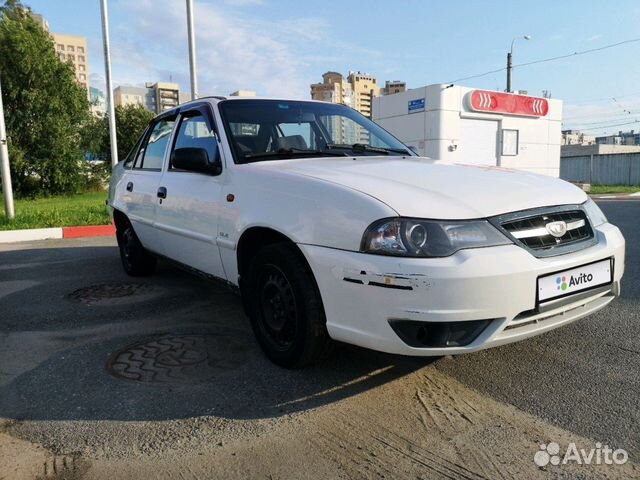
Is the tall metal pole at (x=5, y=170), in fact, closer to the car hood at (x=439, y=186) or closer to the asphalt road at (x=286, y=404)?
the asphalt road at (x=286, y=404)

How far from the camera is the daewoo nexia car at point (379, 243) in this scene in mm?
2287

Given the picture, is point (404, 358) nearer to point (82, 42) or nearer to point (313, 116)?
point (313, 116)

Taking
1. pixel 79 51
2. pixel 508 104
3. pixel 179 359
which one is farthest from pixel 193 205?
pixel 79 51

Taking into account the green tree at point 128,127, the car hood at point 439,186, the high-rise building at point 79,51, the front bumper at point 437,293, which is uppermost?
the high-rise building at point 79,51

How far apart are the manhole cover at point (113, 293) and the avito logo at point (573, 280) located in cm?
355

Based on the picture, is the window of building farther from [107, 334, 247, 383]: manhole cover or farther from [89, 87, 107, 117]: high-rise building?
[107, 334, 247, 383]: manhole cover

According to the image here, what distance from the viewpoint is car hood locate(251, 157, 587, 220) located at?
7.86 ft

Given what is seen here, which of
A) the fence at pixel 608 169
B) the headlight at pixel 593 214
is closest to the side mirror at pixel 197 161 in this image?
the headlight at pixel 593 214

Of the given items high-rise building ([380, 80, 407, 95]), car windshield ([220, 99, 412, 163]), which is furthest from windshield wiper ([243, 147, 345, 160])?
high-rise building ([380, 80, 407, 95])

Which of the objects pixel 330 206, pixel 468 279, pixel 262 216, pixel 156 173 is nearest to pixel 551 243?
pixel 468 279

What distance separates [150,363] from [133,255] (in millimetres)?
2432

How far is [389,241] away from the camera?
2.32 metres

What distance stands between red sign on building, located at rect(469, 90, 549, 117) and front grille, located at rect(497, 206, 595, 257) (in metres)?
23.1

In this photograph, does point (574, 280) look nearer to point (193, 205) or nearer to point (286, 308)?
point (286, 308)
